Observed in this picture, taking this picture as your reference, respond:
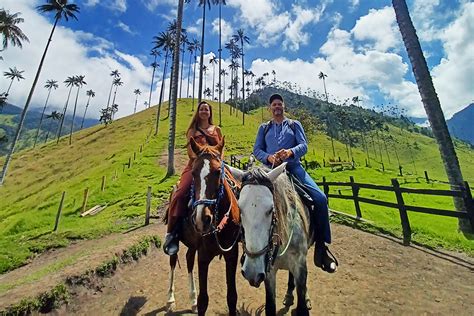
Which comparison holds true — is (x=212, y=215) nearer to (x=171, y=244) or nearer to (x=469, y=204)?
(x=171, y=244)

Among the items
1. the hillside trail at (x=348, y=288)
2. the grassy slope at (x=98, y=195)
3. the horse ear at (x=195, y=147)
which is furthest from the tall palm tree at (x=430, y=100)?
the horse ear at (x=195, y=147)

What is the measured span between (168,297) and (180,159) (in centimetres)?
2625

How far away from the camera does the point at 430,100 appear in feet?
31.4

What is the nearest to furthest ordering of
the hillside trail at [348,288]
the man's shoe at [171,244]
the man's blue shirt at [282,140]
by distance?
the man's blue shirt at [282,140], the man's shoe at [171,244], the hillside trail at [348,288]

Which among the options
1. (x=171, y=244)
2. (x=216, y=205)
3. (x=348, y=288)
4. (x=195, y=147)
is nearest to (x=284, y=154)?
(x=216, y=205)

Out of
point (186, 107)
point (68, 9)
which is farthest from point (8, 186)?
point (186, 107)

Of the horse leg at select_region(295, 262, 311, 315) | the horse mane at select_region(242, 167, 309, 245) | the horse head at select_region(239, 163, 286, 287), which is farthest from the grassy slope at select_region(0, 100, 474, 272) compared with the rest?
the horse head at select_region(239, 163, 286, 287)

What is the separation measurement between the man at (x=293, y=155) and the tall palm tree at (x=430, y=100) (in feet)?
22.4

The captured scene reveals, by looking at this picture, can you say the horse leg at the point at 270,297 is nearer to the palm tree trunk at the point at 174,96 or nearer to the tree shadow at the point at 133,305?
the tree shadow at the point at 133,305

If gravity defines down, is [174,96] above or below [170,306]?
above

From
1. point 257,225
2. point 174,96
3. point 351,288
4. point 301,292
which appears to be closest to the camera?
point 257,225

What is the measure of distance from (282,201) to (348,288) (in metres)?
4.18

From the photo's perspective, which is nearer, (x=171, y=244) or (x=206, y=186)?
(x=206, y=186)

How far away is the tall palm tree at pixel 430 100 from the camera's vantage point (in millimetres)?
9141
